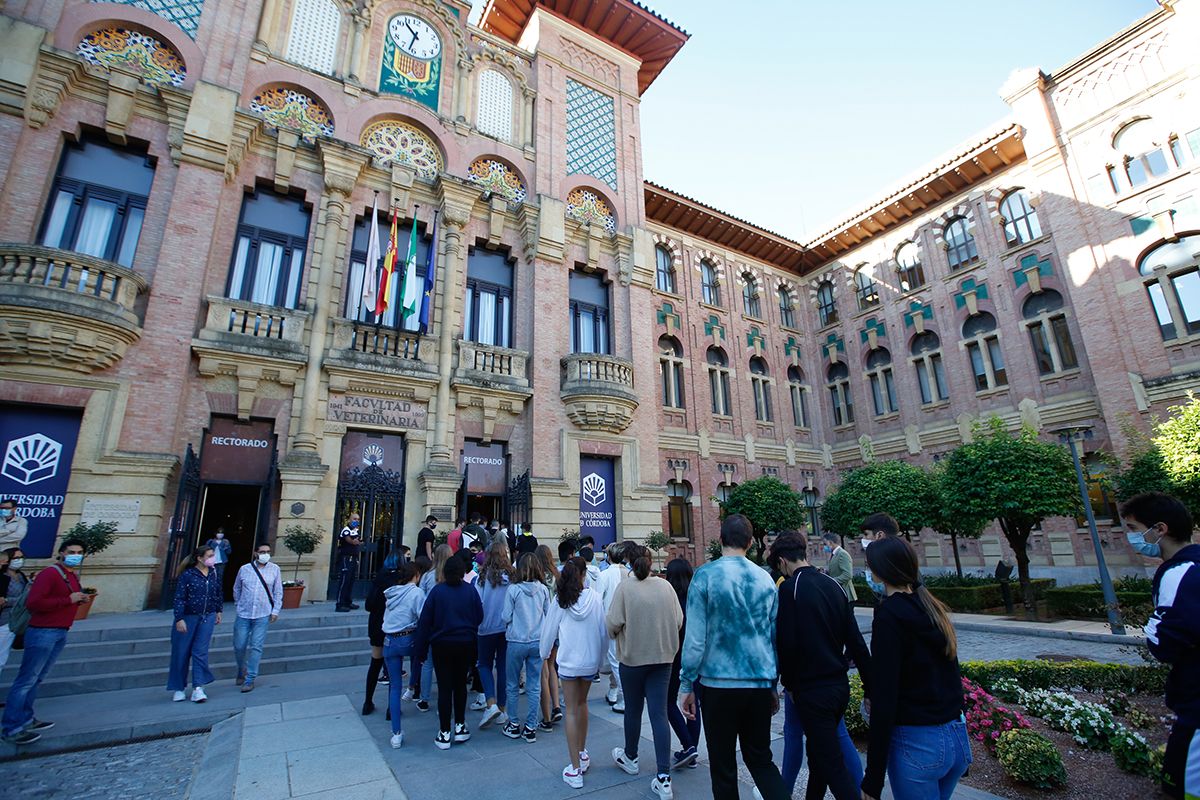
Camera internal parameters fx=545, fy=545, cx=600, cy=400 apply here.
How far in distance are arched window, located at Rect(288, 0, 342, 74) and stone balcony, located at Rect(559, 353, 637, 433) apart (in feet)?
38.8

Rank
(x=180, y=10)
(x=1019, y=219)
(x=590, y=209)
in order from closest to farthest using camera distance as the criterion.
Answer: (x=180, y=10)
(x=590, y=209)
(x=1019, y=219)

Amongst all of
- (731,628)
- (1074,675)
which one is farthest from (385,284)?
(1074,675)

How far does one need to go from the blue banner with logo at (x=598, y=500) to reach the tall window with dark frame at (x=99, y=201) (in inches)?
523

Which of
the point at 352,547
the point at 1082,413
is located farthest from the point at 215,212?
the point at 1082,413

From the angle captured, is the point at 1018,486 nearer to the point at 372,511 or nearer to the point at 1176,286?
the point at 1176,286

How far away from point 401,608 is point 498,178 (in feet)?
53.2

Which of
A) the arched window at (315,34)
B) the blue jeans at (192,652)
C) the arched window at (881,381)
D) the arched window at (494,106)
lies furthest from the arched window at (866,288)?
the blue jeans at (192,652)

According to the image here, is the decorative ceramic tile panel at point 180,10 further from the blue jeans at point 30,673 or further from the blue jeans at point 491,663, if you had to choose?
the blue jeans at point 491,663

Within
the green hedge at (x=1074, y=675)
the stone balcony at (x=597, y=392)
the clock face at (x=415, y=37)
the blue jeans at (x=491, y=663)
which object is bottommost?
the green hedge at (x=1074, y=675)

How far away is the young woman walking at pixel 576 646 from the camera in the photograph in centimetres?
506

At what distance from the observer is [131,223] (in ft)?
44.0

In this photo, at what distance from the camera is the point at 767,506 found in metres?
18.9

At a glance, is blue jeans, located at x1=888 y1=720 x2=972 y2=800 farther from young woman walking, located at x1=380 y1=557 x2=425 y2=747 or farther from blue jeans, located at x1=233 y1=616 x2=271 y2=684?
blue jeans, located at x1=233 y1=616 x2=271 y2=684

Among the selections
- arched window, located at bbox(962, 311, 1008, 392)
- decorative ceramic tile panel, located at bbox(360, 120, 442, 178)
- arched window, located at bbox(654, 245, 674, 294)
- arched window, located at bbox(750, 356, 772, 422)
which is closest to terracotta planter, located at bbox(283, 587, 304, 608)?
decorative ceramic tile panel, located at bbox(360, 120, 442, 178)
